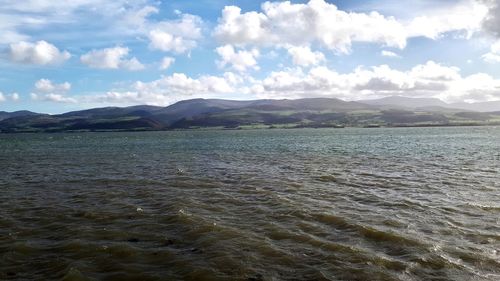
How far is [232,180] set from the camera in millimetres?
31125

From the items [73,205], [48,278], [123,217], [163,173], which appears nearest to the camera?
[48,278]

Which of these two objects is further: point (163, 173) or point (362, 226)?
point (163, 173)

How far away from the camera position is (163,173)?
36594 mm

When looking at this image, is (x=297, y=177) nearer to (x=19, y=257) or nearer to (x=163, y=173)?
(x=163, y=173)

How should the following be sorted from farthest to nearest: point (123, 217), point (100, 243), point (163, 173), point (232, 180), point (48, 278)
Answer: point (163, 173) < point (232, 180) < point (123, 217) < point (100, 243) < point (48, 278)

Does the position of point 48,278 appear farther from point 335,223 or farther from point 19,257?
point 335,223

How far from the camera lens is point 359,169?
37781mm

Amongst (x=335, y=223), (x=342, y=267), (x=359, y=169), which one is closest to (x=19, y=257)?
(x=342, y=267)

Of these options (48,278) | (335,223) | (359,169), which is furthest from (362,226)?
(359,169)

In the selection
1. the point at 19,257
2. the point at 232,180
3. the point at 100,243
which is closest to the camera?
the point at 19,257

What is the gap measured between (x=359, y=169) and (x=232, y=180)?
13905mm

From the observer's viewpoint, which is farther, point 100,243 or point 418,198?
point 418,198

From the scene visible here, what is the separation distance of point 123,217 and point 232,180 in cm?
1328

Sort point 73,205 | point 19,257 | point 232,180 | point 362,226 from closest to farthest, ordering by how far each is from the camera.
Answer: point 19,257
point 362,226
point 73,205
point 232,180
